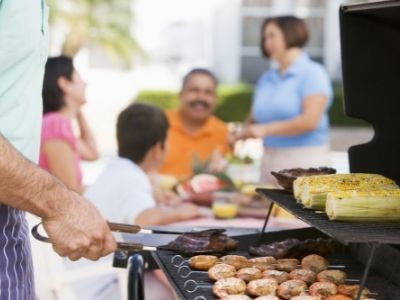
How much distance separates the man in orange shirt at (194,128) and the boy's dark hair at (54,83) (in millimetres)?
801

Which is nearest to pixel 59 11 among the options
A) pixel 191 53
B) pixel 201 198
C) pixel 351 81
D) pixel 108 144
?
pixel 191 53

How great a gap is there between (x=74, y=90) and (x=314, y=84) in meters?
1.57

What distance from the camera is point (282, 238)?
10.2ft

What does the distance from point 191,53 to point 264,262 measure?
15.9 m

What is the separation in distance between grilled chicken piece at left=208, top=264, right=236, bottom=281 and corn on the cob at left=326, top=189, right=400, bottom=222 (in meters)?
0.33

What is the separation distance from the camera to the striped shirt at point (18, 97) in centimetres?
235

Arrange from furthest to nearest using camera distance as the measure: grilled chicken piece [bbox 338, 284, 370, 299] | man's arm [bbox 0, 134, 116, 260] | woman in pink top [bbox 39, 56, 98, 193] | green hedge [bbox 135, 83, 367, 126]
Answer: green hedge [bbox 135, 83, 367, 126] → woman in pink top [bbox 39, 56, 98, 193] → grilled chicken piece [bbox 338, 284, 370, 299] → man's arm [bbox 0, 134, 116, 260]

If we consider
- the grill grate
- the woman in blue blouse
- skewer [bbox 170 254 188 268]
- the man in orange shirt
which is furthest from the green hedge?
skewer [bbox 170 254 188 268]

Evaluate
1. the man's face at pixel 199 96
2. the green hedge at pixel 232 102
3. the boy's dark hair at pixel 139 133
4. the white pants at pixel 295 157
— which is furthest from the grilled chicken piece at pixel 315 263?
the green hedge at pixel 232 102

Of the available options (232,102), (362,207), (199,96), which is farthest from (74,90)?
(232,102)

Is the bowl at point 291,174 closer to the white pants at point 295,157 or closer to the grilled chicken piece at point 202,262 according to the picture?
the grilled chicken piece at point 202,262

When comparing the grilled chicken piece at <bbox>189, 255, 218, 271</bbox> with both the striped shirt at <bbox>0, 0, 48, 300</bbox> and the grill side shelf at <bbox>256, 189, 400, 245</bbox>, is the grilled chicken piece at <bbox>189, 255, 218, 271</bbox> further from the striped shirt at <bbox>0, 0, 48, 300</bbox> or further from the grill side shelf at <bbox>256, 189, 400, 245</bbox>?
the striped shirt at <bbox>0, 0, 48, 300</bbox>

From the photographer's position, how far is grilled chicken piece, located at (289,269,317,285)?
2.49m

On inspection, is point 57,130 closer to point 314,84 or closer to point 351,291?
point 314,84
